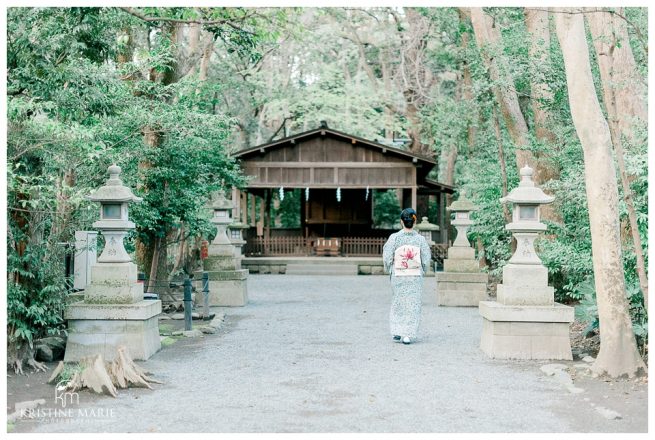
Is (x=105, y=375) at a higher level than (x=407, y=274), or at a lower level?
lower

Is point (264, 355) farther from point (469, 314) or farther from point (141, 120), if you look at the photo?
point (469, 314)

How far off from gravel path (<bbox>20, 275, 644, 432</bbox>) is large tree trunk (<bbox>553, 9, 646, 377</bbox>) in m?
0.73

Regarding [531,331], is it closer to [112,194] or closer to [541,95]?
[112,194]

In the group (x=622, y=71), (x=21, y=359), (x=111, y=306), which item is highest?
(x=622, y=71)

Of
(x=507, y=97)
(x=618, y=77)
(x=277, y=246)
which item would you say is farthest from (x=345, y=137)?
(x=618, y=77)

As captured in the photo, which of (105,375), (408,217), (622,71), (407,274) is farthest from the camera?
(622,71)

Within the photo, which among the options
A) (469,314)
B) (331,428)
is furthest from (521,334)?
(469,314)

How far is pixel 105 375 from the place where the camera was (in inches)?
261

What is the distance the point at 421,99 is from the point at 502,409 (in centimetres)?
2373

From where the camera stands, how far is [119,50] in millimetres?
9812

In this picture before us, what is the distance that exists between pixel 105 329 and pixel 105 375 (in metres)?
1.79

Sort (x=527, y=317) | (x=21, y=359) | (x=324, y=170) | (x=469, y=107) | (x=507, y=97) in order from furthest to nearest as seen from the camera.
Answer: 1. (x=324, y=170)
2. (x=469, y=107)
3. (x=507, y=97)
4. (x=527, y=317)
5. (x=21, y=359)

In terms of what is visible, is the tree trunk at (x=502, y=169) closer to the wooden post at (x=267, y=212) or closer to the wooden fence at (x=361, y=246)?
the wooden fence at (x=361, y=246)

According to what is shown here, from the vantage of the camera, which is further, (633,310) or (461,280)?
(461,280)
